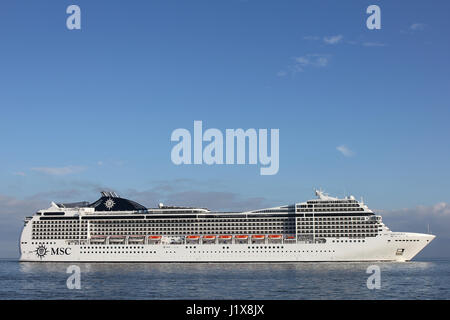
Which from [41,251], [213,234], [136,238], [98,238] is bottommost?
[41,251]

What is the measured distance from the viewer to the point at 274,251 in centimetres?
7575

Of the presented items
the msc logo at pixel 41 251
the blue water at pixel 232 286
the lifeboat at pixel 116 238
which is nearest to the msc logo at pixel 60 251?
the msc logo at pixel 41 251

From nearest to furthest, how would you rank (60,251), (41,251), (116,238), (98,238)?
1. (60,251)
2. (116,238)
3. (41,251)
4. (98,238)

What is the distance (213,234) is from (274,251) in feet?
36.3

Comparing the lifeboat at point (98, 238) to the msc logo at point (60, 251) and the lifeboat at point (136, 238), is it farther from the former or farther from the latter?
the lifeboat at point (136, 238)

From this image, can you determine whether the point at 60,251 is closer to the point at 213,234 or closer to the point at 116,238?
the point at 116,238

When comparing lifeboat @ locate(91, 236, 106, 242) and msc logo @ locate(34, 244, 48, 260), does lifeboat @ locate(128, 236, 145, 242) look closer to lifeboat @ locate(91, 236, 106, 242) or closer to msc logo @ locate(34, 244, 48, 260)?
lifeboat @ locate(91, 236, 106, 242)

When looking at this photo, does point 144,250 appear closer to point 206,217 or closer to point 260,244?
point 206,217

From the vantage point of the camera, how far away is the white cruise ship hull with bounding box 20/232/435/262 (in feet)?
244

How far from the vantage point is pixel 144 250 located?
79.1 meters

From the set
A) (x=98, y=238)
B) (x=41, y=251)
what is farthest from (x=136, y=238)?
(x=41, y=251)

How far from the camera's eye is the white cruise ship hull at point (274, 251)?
244ft

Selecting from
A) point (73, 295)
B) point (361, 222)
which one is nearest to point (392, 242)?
point (361, 222)
